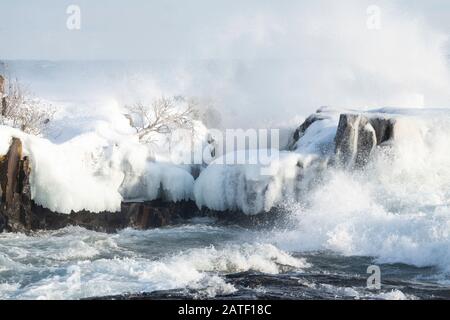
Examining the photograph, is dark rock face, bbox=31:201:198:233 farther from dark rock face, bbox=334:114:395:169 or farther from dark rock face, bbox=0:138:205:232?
dark rock face, bbox=334:114:395:169

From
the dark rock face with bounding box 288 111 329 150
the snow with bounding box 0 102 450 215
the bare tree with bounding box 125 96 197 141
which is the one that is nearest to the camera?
the snow with bounding box 0 102 450 215

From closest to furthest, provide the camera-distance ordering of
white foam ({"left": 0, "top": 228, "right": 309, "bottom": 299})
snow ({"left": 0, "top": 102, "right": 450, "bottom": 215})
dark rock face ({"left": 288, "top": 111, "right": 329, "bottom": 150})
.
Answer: white foam ({"left": 0, "top": 228, "right": 309, "bottom": 299})
snow ({"left": 0, "top": 102, "right": 450, "bottom": 215})
dark rock face ({"left": 288, "top": 111, "right": 329, "bottom": 150})

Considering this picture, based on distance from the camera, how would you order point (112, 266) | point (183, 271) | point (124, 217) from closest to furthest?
point (183, 271)
point (112, 266)
point (124, 217)

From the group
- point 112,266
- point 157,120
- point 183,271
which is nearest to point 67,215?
point 157,120

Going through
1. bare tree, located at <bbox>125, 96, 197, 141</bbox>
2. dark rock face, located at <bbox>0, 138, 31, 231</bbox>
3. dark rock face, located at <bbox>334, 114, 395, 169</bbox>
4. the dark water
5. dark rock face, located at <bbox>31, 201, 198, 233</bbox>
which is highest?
bare tree, located at <bbox>125, 96, 197, 141</bbox>

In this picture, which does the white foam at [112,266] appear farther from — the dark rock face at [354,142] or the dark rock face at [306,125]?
the dark rock face at [306,125]

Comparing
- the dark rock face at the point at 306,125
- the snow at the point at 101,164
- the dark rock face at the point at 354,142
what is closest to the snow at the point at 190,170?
the snow at the point at 101,164

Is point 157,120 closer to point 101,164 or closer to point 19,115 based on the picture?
point 101,164

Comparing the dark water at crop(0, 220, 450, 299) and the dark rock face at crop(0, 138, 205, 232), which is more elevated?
the dark rock face at crop(0, 138, 205, 232)

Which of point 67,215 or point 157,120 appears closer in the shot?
point 67,215

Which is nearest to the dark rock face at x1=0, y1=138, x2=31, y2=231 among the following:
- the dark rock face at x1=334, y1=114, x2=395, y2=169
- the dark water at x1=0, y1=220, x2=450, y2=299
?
the dark water at x1=0, y1=220, x2=450, y2=299

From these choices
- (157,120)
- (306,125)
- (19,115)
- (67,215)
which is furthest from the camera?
(306,125)
